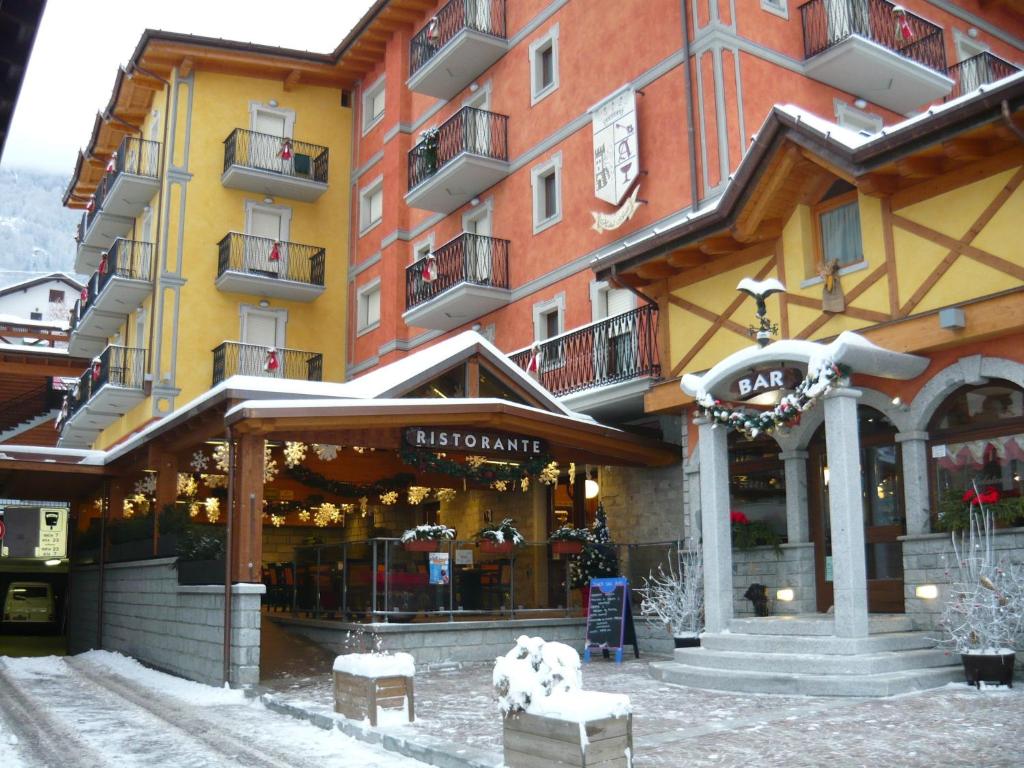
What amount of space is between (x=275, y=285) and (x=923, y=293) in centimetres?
1903

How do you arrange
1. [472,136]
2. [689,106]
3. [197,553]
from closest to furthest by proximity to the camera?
[197,553] → [689,106] → [472,136]

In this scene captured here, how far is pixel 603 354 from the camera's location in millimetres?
17609

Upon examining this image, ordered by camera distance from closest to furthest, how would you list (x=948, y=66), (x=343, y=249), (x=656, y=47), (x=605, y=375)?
(x=605, y=375) → (x=656, y=47) → (x=948, y=66) → (x=343, y=249)

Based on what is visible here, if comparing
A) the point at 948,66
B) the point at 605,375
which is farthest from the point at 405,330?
the point at 948,66

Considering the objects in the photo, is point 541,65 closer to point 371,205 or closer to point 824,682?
point 371,205

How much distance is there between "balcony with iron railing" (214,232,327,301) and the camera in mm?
27219

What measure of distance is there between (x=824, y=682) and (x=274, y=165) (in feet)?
72.9

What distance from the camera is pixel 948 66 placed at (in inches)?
827

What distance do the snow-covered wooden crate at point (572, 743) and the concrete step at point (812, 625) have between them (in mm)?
5190

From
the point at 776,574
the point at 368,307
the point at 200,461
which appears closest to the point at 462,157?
the point at 368,307

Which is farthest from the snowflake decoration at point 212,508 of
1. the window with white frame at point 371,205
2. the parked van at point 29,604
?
the window with white frame at point 371,205

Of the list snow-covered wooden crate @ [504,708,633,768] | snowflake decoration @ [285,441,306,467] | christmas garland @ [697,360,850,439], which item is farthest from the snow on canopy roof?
snowflake decoration @ [285,441,306,467]

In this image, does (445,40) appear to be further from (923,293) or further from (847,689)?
(847,689)

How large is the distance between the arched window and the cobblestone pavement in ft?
6.61
